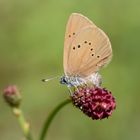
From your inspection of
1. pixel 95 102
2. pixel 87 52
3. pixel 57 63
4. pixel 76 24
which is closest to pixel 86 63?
pixel 87 52

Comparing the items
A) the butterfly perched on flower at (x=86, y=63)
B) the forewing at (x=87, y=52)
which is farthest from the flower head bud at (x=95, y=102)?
the forewing at (x=87, y=52)

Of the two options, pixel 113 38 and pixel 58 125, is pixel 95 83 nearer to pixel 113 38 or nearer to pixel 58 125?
pixel 58 125

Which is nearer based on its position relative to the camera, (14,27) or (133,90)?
Result: (133,90)

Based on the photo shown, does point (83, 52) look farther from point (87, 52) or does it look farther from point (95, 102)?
point (95, 102)

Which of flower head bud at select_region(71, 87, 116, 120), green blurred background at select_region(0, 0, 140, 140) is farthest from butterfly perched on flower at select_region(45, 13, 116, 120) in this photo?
green blurred background at select_region(0, 0, 140, 140)

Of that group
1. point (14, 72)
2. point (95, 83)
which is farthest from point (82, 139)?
point (95, 83)

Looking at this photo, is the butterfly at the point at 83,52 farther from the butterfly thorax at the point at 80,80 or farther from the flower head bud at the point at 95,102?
the flower head bud at the point at 95,102

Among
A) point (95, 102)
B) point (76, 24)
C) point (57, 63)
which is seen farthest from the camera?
point (57, 63)
